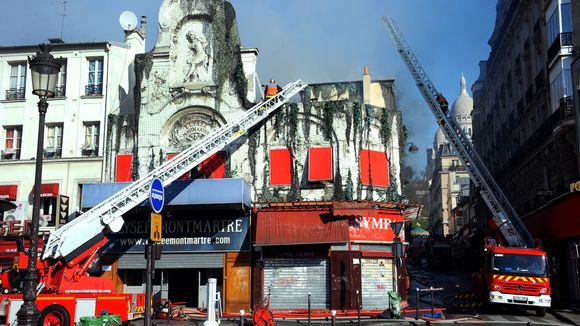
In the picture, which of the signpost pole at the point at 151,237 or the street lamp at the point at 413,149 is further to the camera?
the street lamp at the point at 413,149

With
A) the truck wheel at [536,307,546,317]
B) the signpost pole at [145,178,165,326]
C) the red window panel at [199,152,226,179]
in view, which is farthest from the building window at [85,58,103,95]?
the truck wheel at [536,307,546,317]

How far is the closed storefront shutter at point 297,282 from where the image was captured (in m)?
23.6

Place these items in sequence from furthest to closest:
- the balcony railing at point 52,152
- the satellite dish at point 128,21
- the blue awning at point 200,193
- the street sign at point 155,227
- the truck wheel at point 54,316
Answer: the satellite dish at point 128,21 → the balcony railing at point 52,152 → the blue awning at point 200,193 → the truck wheel at point 54,316 → the street sign at point 155,227

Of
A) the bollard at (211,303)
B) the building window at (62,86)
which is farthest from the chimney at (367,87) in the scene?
the bollard at (211,303)

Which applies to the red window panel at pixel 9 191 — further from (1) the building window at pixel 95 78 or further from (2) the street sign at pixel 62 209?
(1) the building window at pixel 95 78

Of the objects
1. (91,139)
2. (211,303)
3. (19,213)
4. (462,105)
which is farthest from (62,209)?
(462,105)

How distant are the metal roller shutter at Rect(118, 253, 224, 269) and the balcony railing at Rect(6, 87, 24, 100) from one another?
418 inches

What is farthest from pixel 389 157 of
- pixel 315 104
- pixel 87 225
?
pixel 87 225

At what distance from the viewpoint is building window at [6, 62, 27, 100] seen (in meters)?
28.5

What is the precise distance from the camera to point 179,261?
81.3 ft

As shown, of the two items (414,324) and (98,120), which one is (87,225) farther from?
(414,324)

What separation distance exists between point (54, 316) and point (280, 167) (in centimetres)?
1218

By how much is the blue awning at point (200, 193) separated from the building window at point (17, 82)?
8.50 m

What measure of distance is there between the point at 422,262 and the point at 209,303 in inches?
1589
